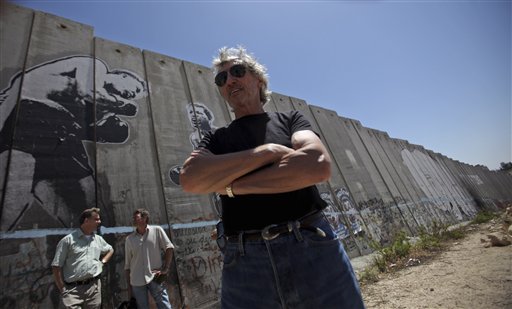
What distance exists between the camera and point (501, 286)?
3305mm

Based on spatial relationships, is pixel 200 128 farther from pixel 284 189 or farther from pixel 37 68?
pixel 284 189

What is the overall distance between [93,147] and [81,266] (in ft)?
7.48

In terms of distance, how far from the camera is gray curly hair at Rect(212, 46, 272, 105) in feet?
6.08

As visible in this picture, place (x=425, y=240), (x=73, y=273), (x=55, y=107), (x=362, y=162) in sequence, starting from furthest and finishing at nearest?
1. (x=362, y=162)
2. (x=425, y=240)
3. (x=55, y=107)
4. (x=73, y=273)

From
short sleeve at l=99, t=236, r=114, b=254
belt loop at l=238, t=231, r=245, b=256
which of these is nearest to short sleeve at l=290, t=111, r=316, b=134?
belt loop at l=238, t=231, r=245, b=256

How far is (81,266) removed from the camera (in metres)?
3.63

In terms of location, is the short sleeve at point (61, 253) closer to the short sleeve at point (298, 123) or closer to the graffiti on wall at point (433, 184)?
the short sleeve at point (298, 123)

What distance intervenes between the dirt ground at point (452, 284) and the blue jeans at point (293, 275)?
291cm

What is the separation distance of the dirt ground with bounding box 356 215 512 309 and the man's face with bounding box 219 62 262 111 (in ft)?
11.1

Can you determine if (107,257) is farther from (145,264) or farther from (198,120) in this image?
(198,120)

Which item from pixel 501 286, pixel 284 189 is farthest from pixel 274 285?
pixel 501 286

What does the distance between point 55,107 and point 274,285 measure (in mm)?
5552

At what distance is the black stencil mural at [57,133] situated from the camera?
4.07m

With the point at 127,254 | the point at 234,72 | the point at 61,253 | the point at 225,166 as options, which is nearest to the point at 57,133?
the point at 61,253
